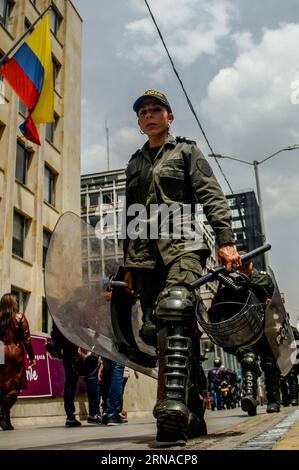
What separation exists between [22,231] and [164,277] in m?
18.1

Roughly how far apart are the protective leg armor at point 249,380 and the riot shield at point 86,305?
336 centimetres

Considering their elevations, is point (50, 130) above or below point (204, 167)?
above

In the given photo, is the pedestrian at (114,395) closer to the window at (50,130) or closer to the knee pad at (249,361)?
the knee pad at (249,361)

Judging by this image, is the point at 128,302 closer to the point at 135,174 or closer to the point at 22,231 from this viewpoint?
the point at 135,174

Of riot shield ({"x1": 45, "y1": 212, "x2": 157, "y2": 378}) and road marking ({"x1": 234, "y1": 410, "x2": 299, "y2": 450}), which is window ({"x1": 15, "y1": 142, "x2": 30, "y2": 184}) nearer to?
→ riot shield ({"x1": 45, "y1": 212, "x2": 157, "y2": 378})

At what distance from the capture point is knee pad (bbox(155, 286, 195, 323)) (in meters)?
2.78

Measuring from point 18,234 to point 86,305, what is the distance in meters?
17.2

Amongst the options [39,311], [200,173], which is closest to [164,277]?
[200,173]

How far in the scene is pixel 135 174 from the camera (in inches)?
136

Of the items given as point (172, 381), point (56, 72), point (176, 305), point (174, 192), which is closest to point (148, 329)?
point (176, 305)

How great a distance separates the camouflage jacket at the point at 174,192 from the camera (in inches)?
121

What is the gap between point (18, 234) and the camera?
20.3 m

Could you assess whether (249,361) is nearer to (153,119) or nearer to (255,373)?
(255,373)
